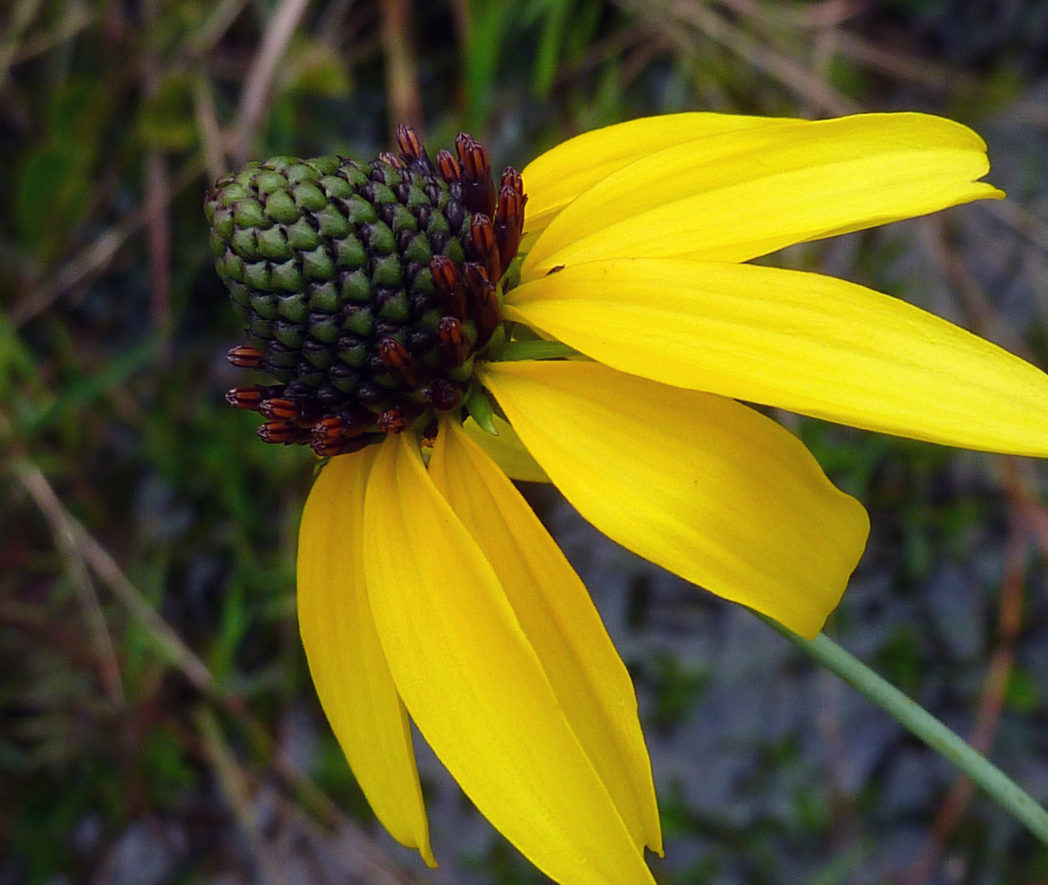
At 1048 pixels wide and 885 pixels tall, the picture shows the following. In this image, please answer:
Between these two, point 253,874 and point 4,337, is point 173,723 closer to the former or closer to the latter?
point 253,874

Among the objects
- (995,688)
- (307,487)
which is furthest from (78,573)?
(995,688)

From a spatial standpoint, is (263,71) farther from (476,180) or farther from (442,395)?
(442,395)

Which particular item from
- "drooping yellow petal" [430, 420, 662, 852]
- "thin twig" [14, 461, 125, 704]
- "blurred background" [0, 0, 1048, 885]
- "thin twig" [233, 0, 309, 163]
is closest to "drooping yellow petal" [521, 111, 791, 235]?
"drooping yellow petal" [430, 420, 662, 852]

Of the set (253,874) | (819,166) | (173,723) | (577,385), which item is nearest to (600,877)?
(577,385)

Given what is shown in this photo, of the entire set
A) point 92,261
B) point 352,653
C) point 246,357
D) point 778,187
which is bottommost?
point 92,261

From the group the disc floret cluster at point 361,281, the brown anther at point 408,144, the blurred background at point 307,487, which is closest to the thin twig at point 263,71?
the blurred background at point 307,487

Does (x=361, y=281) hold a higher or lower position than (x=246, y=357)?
higher

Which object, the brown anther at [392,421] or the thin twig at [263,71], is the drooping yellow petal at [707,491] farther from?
the thin twig at [263,71]
